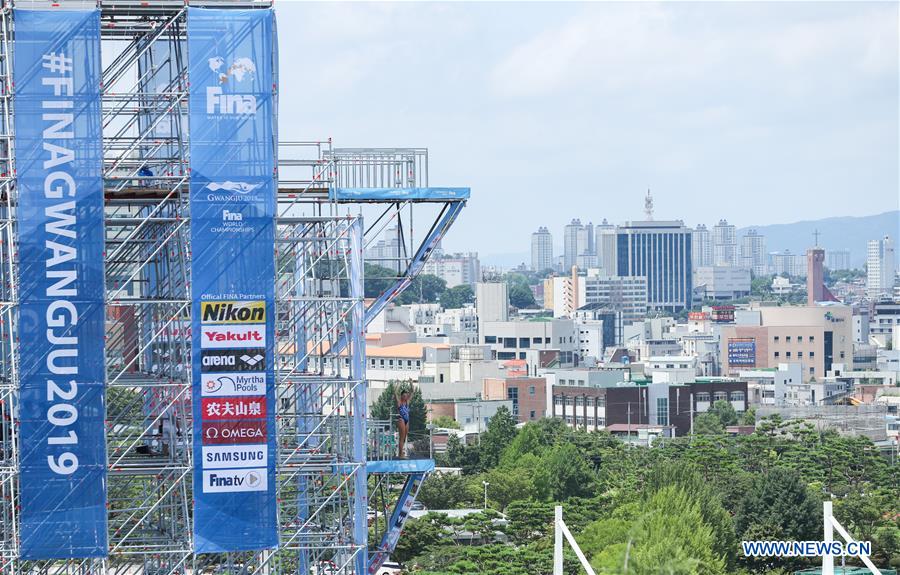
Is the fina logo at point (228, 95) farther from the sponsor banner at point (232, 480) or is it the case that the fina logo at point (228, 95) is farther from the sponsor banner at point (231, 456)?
the sponsor banner at point (232, 480)

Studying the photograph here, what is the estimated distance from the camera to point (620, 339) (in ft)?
651

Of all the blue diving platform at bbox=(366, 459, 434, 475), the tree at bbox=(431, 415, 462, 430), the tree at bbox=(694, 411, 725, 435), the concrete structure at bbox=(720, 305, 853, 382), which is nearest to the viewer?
the blue diving platform at bbox=(366, 459, 434, 475)


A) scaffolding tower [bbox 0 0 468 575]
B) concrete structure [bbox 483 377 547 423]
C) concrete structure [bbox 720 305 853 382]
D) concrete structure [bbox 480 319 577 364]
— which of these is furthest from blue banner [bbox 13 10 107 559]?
concrete structure [bbox 720 305 853 382]

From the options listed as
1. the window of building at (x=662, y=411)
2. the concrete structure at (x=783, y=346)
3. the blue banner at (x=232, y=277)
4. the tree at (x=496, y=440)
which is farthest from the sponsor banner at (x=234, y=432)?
the concrete structure at (x=783, y=346)

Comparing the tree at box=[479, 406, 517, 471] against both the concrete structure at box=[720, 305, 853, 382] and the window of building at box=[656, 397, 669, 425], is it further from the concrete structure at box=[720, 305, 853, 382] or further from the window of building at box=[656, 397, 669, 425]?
the concrete structure at box=[720, 305, 853, 382]

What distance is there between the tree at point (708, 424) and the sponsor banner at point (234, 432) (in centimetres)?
6500

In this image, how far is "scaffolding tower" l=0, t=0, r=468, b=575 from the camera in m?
22.4

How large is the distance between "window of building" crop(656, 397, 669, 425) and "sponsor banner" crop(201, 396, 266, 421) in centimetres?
7494

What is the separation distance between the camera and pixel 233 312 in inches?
880

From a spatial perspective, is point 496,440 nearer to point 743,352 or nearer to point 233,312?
point 233,312

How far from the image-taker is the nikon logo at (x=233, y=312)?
22281 mm

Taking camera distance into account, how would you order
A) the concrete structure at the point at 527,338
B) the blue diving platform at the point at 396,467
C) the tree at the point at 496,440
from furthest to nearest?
the concrete structure at the point at 527,338 → the tree at the point at 496,440 → the blue diving platform at the point at 396,467

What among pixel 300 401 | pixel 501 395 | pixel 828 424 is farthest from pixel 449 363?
pixel 300 401

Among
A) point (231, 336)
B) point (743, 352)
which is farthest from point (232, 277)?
point (743, 352)
